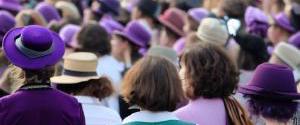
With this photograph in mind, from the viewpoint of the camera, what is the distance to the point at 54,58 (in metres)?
4.69

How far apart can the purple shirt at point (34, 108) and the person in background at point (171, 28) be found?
534cm

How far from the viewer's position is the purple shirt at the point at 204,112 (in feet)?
16.4

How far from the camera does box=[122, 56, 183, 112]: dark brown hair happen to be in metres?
4.67

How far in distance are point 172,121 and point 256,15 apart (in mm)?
5612

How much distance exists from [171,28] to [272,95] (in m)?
5.14

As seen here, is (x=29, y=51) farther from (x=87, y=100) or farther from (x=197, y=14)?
(x=197, y=14)

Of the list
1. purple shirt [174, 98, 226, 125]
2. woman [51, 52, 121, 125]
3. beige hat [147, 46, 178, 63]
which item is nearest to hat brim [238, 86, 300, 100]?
purple shirt [174, 98, 226, 125]

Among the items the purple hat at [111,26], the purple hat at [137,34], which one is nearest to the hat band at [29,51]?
the purple hat at [137,34]

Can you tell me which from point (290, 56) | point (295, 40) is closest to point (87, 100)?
point (290, 56)

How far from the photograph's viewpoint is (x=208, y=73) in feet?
16.4

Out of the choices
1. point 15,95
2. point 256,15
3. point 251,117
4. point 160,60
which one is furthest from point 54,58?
point 256,15

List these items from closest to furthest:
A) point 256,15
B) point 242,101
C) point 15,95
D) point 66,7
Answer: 1. point 15,95
2. point 242,101
3. point 256,15
4. point 66,7

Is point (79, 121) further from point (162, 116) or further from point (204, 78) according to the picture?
point (204, 78)

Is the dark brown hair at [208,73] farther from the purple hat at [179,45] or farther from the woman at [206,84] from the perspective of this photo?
the purple hat at [179,45]
